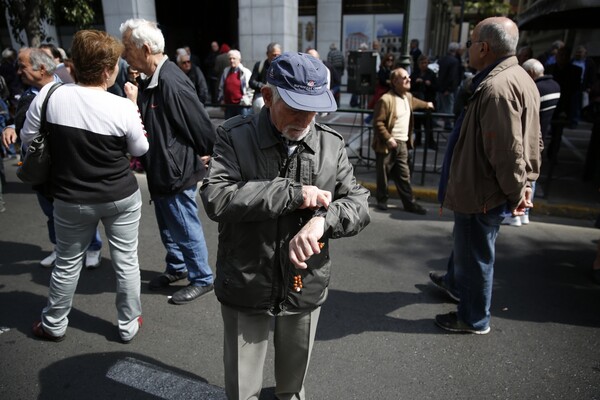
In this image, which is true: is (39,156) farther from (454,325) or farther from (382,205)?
(382,205)

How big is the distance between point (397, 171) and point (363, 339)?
302cm

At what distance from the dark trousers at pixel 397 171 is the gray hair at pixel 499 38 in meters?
2.79

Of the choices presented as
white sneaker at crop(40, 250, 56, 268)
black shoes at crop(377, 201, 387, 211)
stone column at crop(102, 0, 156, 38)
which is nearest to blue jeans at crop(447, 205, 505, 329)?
black shoes at crop(377, 201, 387, 211)

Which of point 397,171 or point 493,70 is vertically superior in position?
point 493,70

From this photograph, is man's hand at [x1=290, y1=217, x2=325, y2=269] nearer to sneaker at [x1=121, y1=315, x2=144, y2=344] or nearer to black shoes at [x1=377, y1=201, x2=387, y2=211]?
sneaker at [x1=121, y1=315, x2=144, y2=344]

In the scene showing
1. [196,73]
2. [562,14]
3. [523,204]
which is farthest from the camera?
[196,73]

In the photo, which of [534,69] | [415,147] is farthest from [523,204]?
[415,147]

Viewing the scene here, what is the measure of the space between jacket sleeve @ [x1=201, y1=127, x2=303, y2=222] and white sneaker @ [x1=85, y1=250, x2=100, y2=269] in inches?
112

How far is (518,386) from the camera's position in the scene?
275 cm

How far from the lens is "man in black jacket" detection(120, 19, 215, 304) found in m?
3.17

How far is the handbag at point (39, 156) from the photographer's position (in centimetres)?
257

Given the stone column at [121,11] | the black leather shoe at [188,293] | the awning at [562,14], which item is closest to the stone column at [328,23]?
the stone column at [121,11]

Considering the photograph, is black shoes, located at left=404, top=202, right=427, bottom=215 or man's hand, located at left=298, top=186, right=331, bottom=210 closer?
man's hand, located at left=298, top=186, right=331, bottom=210

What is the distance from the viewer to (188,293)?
11.8 ft
